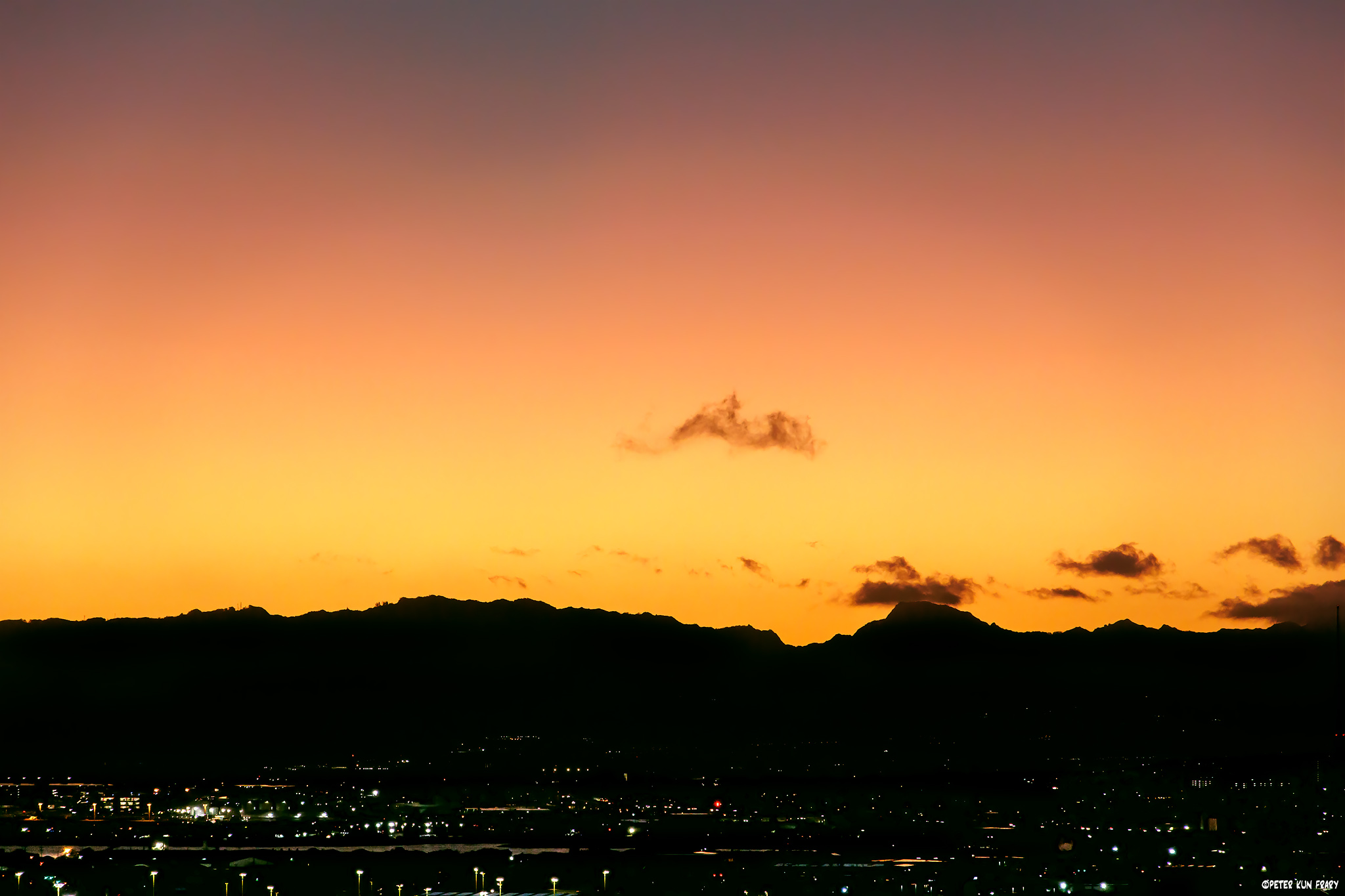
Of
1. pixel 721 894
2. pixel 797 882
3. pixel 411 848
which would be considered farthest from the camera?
pixel 411 848

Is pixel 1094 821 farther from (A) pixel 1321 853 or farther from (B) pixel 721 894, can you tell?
(B) pixel 721 894

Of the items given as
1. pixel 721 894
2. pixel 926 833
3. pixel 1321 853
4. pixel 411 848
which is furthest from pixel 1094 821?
pixel 721 894

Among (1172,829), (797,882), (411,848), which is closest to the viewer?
(797,882)

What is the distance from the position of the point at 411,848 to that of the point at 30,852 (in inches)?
1759

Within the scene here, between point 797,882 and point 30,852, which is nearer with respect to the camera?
point 797,882

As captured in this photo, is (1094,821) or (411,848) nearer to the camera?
(411,848)

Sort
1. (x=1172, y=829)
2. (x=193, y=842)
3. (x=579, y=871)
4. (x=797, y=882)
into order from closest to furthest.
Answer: (x=797, y=882) → (x=579, y=871) → (x=1172, y=829) → (x=193, y=842)

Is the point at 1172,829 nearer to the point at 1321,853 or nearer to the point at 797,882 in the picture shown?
the point at 1321,853

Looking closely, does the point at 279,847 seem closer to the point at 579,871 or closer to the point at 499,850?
the point at 499,850

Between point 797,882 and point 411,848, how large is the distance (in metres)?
77.8

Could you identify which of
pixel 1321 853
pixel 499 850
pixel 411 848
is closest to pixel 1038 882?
pixel 1321 853

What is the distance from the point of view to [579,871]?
13500cm

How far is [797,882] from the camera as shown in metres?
111

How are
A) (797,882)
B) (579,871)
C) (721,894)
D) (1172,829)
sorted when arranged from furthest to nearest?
(1172,829) < (579,871) < (797,882) < (721,894)
